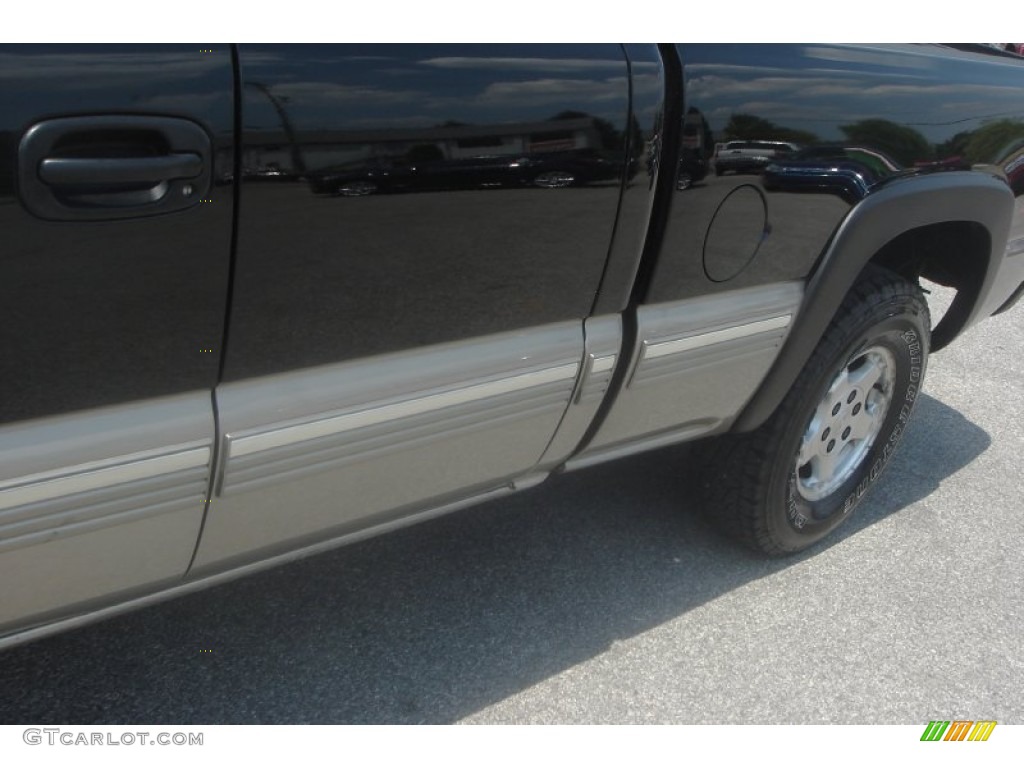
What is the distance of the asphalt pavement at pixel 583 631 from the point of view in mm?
2285

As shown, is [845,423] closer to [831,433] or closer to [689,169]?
[831,433]

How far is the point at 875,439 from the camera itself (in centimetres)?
308

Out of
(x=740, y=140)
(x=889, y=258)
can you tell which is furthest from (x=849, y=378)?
(x=740, y=140)

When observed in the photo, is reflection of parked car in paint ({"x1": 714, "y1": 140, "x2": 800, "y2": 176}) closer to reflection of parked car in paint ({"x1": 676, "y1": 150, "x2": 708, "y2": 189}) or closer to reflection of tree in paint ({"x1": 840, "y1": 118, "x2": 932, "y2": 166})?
reflection of parked car in paint ({"x1": 676, "y1": 150, "x2": 708, "y2": 189})

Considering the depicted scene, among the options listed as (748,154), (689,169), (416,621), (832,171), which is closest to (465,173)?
(689,169)

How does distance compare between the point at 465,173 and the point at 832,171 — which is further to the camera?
the point at 832,171

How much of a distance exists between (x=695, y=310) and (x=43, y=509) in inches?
52.6

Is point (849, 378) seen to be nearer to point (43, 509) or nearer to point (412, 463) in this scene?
point (412, 463)

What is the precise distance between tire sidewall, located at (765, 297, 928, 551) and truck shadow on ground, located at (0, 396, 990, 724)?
0.15m
